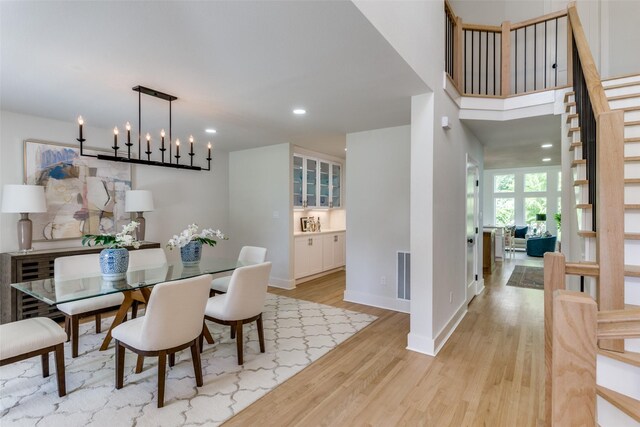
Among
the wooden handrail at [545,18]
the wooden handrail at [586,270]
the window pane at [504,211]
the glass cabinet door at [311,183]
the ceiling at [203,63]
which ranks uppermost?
the wooden handrail at [545,18]

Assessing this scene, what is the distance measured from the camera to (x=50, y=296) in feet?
6.95

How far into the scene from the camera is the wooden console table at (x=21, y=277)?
10.5 feet

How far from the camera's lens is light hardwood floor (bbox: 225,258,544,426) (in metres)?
2.00

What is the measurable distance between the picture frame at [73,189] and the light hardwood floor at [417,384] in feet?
11.2

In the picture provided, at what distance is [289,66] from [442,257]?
230 cm

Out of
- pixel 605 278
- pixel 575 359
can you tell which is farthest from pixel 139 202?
pixel 605 278

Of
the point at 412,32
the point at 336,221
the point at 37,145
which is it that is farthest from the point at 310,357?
the point at 336,221

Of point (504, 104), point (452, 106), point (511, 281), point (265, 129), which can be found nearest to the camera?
point (452, 106)

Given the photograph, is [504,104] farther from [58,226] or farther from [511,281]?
[58,226]

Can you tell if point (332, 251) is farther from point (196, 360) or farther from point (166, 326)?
point (166, 326)

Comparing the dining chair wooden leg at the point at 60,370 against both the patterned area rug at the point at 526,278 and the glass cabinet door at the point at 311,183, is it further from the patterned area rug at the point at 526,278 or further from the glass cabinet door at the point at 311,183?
the patterned area rug at the point at 526,278

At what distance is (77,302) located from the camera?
2.79 m

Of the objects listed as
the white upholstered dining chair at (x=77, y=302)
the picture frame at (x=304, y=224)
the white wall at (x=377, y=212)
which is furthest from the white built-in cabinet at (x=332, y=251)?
the white upholstered dining chair at (x=77, y=302)

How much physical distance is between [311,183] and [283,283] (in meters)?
1.94
